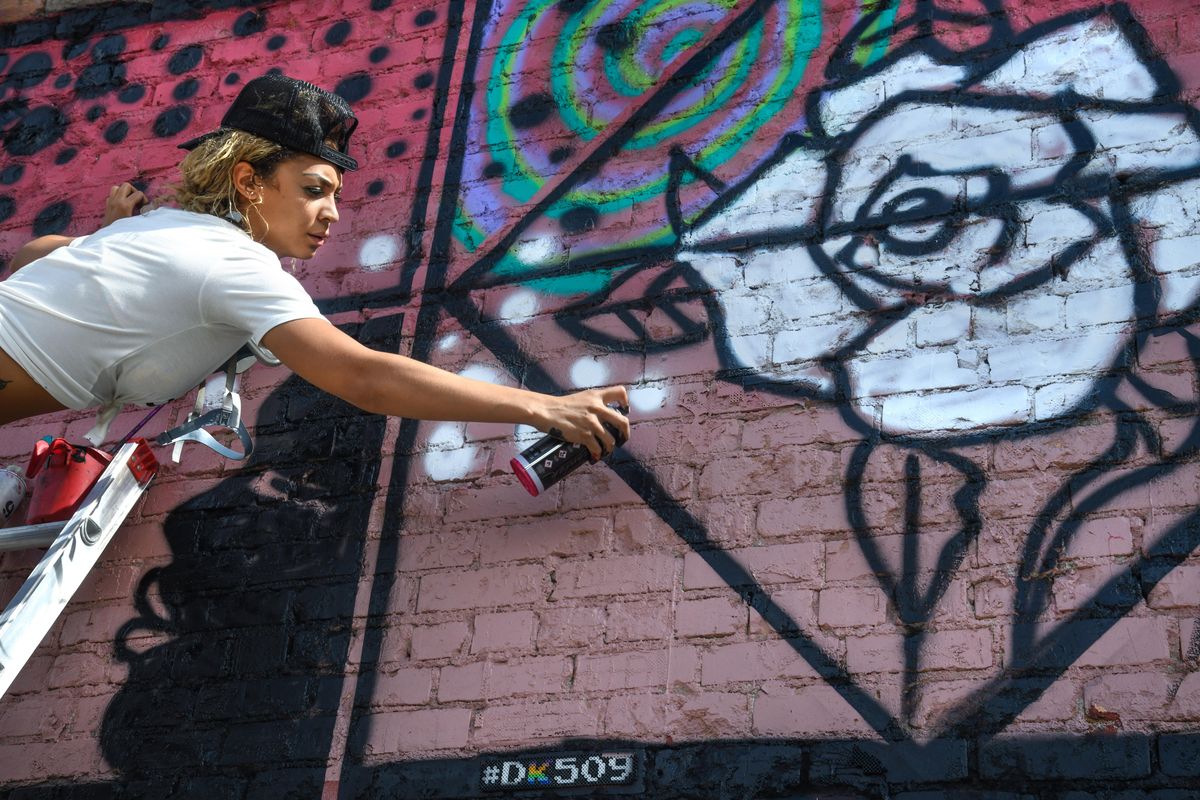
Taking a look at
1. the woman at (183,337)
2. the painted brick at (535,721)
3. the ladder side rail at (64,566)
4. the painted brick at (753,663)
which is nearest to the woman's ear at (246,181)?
the woman at (183,337)

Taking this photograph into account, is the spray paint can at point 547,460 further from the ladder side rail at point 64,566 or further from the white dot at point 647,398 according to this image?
the ladder side rail at point 64,566

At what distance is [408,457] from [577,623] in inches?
28.7

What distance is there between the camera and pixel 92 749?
3752mm

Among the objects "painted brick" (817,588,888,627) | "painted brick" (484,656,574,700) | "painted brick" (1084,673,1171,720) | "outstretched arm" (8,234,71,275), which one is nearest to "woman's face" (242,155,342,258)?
"outstretched arm" (8,234,71,275)

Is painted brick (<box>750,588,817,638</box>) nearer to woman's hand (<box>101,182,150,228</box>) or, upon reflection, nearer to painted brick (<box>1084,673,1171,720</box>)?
painted brick (<box>1084,673,1171,720</box>)

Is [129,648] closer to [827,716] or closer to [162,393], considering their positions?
[162,393]

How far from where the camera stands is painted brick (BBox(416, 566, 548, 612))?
11.8 feet

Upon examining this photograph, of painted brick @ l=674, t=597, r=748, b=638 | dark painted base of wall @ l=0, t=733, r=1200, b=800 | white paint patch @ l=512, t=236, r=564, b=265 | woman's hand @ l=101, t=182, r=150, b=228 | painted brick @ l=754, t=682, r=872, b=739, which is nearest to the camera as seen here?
dark painted base of wall @ l=0, t=733, r=1200, b=800

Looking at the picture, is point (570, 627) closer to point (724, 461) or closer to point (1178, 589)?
point (724, 461)

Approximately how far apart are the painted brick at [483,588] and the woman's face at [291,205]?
90 centimetres

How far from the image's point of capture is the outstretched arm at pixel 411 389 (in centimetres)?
298

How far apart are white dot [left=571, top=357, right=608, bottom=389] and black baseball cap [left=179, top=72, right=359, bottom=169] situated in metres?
0.84

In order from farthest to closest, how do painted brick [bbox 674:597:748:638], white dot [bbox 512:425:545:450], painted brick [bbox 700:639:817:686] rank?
white dot [bbox 512:425:545:450] → painted brick [bbox 674:597:748:638] → painted brick [bbox 700:639:817:686]

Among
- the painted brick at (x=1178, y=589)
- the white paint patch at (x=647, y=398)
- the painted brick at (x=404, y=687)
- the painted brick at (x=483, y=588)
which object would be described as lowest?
the painted brick at (x=404, y=687)
